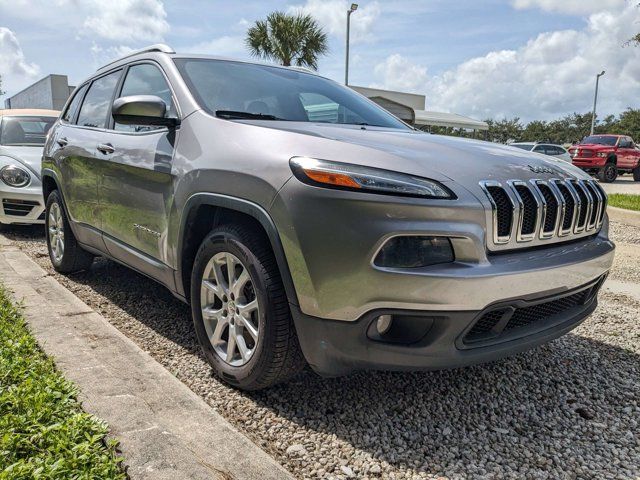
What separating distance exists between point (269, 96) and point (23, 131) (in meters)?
5.81

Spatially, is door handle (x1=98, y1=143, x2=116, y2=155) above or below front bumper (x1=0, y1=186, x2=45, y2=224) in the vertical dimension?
above

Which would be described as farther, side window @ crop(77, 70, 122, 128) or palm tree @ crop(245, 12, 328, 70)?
palm tree @ crop(245, 12, 328, 70)

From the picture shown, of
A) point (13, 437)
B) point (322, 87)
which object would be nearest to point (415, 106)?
point (322, 87)

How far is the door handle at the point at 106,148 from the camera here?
345cm

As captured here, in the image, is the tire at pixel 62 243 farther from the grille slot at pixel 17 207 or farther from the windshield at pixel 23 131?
the windshield at pixel 23 131

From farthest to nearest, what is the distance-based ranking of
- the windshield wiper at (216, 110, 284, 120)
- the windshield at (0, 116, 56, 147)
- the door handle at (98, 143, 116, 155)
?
the windshield at (0, 116, 56, 147) → the door handle at (98, 143, 116, 155) → the windshield wiper at (216, 110, 284, 120)

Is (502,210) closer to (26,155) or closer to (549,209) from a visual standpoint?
(549,209)

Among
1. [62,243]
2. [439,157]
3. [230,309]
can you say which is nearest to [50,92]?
[62,243]

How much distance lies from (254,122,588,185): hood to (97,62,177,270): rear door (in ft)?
2.39

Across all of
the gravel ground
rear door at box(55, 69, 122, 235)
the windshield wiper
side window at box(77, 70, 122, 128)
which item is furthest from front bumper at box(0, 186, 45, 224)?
the windshield wiper

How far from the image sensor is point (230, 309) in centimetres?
253

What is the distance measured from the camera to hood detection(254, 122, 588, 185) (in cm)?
211

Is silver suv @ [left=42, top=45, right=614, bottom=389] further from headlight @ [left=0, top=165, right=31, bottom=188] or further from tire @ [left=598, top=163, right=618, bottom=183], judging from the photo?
tire @ [left=598, top=163, right=618, bottom=183]

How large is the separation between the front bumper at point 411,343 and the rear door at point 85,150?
231cm
